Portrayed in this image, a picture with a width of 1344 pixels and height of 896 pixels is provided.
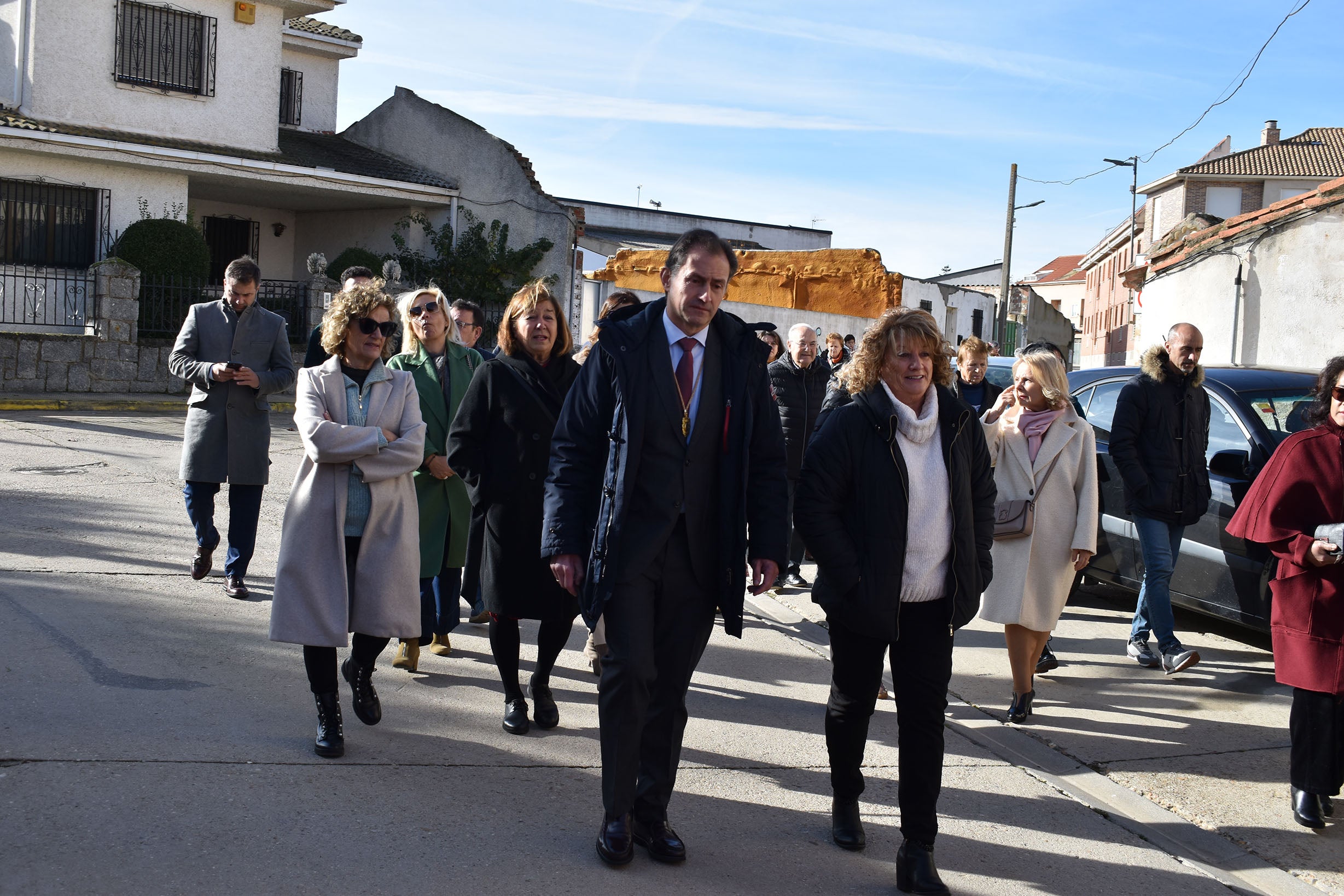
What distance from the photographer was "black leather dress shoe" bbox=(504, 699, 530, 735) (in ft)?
16.8

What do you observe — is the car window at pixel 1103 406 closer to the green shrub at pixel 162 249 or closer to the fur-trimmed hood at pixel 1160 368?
the fur-trimmed hood at pixel 1160 368

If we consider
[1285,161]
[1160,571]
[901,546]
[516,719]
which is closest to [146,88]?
[516,719]

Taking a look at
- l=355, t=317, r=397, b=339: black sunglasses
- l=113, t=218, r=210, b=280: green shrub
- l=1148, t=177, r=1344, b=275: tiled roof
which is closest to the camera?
l=355, t=317, r=397, b=339: black sunglasses

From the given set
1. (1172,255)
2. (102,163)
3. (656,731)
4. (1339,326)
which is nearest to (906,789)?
(656,731)

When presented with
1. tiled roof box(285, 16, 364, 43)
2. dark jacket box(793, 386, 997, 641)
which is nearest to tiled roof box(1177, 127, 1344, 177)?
tiled roof box(285, 16, 364, 43)

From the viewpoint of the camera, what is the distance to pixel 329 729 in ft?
15.1

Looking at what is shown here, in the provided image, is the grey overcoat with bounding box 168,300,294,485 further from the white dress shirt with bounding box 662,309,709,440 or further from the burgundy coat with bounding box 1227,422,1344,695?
the burgundy coat with bounding box 1227,422,1344,695

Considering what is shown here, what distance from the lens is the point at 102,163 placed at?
1995 centimetres

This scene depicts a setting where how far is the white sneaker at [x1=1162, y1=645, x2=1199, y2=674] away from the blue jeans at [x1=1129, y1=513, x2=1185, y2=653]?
0.03 m

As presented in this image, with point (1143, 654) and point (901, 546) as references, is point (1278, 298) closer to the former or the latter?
point (1143, 654)

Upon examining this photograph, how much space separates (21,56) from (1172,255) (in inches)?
713

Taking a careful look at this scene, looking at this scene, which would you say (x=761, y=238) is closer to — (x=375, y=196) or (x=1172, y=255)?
(x=375, y=196)

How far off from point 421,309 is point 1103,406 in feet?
16.3

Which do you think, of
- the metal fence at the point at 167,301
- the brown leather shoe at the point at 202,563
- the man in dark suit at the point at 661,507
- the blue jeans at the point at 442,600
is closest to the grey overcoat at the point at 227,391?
the brown leather shoe at the point at 202,563
